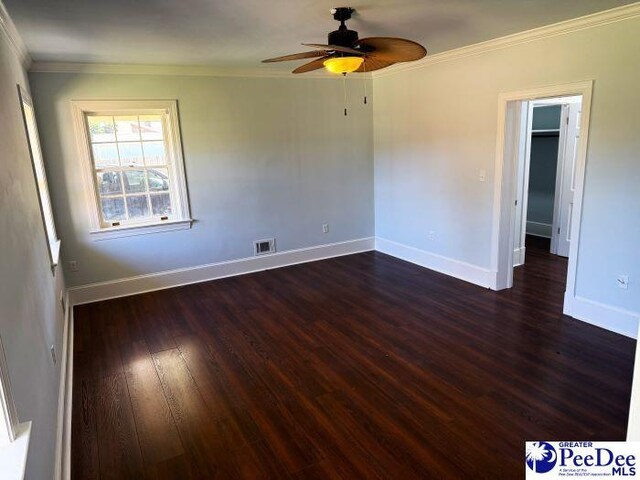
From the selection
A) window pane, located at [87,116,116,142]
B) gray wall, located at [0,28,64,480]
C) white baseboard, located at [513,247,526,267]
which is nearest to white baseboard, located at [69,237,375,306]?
window pane, located at [87,116,116,142]

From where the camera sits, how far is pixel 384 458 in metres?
2.25

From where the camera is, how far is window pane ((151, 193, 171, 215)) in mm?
4965

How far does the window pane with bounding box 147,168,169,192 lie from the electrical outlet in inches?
181

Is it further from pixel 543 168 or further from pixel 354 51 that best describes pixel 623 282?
pixel 543 168

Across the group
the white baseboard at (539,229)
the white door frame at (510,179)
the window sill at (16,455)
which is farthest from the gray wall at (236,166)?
the window sill at (16,455)

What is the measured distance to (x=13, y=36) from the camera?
3094 millimetres

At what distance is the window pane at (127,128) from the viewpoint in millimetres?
4641

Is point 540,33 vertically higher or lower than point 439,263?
higher

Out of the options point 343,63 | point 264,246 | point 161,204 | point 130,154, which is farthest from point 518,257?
point 130,154

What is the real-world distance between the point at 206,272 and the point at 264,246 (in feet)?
2.68

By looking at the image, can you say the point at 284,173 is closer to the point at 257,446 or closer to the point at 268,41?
the point at 268,41

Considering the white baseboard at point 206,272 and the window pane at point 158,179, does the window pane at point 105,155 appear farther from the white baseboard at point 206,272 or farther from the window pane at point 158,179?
the white baseboard at point 206,272

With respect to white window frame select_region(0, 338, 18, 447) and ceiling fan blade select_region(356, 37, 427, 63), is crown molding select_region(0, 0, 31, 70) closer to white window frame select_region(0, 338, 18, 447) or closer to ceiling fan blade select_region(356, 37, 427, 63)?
ceiling fan blade select_region(356, 37, 427, 63)

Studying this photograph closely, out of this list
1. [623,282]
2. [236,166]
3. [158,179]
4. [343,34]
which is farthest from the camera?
[236,166]
